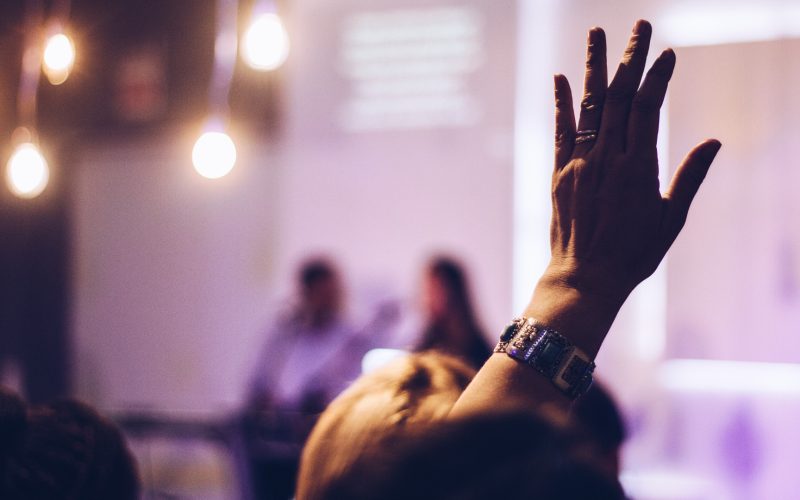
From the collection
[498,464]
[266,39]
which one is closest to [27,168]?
[266,39]

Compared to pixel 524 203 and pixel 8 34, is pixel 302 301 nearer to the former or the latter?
pixel 524 203

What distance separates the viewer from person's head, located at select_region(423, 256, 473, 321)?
407cm

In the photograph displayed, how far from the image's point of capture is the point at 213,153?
3.17 meters

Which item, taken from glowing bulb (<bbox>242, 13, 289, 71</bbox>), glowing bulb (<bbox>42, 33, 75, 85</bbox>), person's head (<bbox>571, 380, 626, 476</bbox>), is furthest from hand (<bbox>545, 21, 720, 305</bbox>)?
glowing bulb (<bbox>42, 33, 75, 85</bbox>)

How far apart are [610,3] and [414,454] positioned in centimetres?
485

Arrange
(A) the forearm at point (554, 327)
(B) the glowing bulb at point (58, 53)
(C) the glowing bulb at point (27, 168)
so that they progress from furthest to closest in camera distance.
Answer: (C) the glowing bulb at point (27, 168)
(B) the glowing bulb at point (58, 53)
(A) the forearm at point (554, 327)

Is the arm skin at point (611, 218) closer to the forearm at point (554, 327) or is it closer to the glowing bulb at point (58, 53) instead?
the forearm at point (554, 327)

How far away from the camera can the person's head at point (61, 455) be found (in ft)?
2.94

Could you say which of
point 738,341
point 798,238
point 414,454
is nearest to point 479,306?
point 738,341

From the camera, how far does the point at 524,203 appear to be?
512 cm

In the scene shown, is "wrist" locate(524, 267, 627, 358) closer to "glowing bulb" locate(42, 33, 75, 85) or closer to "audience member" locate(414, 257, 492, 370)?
"glowing bulb" locate(42, 33, 75, 85)

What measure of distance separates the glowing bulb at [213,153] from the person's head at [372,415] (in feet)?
7.94

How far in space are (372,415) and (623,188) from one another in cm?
32

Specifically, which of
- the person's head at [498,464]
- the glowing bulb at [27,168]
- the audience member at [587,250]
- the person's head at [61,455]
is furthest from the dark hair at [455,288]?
the person's head at [498,464]
